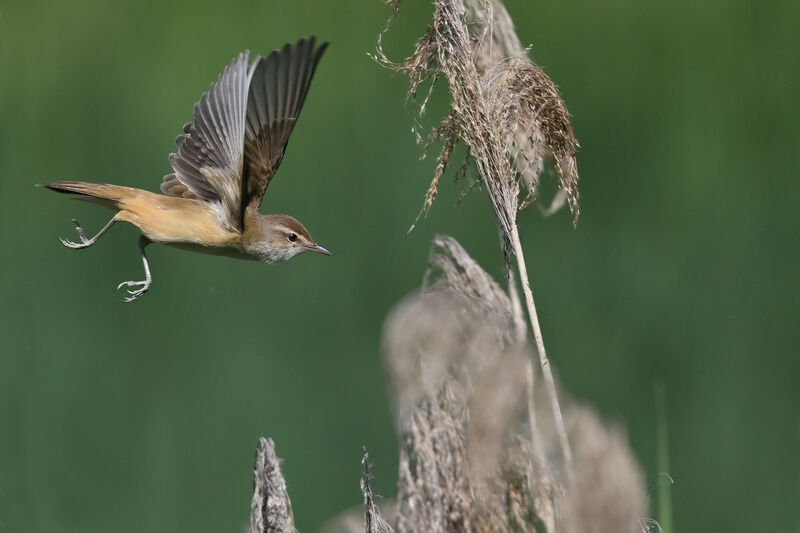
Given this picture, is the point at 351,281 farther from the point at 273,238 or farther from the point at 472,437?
the point at 472,437

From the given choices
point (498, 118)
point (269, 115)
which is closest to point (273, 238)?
point (269, 115)

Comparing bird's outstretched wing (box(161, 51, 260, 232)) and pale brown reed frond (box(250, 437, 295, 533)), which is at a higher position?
bird's outstretched wing (box(161, 51, 260, 232))

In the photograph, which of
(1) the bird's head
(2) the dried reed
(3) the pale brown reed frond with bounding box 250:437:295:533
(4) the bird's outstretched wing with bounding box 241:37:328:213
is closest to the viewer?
(3) the pale brown reed frond with bounding box 250:437:295:533

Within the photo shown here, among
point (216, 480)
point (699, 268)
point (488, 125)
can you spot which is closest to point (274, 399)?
point (216, 480)

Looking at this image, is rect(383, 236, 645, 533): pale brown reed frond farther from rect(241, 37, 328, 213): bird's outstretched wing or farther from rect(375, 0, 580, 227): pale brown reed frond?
rect(241, 37, 328, 213): bird's outstretched wing

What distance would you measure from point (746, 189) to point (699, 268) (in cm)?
69

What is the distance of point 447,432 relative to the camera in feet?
5.86

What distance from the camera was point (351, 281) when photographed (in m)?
4.53

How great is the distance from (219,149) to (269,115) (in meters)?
0.15

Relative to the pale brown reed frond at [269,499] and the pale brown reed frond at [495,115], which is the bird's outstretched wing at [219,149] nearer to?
the pale brown reed frond at [495,115]

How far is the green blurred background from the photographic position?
414cm

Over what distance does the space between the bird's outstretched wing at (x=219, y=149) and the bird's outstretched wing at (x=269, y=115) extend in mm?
34

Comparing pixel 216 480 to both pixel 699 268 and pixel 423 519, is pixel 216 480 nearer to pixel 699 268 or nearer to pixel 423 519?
pixel 699 268

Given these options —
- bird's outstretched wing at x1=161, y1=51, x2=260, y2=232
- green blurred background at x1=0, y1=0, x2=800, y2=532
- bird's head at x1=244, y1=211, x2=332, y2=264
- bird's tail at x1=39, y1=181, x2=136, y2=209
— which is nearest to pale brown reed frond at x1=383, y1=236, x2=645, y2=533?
bird's outstretched wing at x1=161, y1=51, x2=260, y2=232
